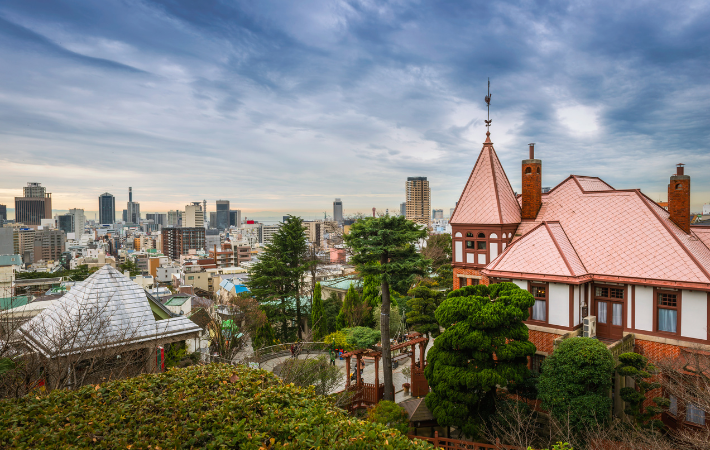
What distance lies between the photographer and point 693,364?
13.3m

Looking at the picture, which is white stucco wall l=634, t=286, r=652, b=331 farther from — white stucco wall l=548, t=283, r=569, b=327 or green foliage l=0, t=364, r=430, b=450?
green foliage l=0, t=364, r=430, b=450

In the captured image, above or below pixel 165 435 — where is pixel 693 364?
below

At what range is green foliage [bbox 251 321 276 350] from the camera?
25.6 meters

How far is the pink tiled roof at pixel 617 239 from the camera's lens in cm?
1505

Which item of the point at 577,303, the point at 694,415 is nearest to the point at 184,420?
the point at 577,303

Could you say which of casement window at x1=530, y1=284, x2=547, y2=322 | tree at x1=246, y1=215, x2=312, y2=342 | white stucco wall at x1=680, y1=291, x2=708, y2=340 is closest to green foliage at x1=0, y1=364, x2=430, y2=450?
casement window at x1=530, y1=284, x2=547, y2=322

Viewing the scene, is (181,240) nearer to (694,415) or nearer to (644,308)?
(644,308)

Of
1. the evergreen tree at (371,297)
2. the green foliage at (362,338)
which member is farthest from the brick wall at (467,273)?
the evergreen tree at (371,297)

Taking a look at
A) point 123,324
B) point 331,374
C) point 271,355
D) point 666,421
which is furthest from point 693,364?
point 271,355

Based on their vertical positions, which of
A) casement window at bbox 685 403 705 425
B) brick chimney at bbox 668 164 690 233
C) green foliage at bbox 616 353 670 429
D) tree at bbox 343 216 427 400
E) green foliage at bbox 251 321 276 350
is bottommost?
green foliage at bbox 251 321 276 350

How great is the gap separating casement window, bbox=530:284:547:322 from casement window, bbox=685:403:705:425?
5.20m

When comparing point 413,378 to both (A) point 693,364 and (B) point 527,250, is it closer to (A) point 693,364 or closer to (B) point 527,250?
(B) point 527,250

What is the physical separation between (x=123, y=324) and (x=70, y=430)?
7.34 meters

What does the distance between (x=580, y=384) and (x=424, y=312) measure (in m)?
9.44
